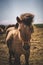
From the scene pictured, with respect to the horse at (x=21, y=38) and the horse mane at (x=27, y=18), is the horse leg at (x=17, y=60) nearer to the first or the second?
the horse at (x=21, y=38)

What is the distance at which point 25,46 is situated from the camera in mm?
2281

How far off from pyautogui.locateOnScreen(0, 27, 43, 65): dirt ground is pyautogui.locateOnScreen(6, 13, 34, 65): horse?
5cm

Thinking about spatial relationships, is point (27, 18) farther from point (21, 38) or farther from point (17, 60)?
point (17, 60)

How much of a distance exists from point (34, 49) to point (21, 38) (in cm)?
23

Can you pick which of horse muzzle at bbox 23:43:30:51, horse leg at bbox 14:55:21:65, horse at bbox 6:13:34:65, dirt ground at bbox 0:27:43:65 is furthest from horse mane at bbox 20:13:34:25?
horse leg at bbox 14:55:21:65

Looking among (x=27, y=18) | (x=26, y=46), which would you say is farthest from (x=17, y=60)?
(x=27, y=18)

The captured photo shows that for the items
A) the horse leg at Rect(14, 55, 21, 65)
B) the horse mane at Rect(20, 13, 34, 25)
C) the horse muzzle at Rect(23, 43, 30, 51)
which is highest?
the horse mane at Rect(20, 13, 34, 25)

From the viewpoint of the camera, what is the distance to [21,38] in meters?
2.28

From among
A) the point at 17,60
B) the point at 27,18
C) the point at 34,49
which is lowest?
the point at 17,60

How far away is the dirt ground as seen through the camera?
2.28 m

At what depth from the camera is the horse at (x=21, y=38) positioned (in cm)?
227

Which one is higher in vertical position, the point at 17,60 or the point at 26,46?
the point at 26,46

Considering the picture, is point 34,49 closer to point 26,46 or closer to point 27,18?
point 26,46

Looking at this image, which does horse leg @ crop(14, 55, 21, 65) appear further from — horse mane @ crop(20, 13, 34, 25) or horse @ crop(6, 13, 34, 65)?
horse mane @ crop(20, 13, 34, 25)
